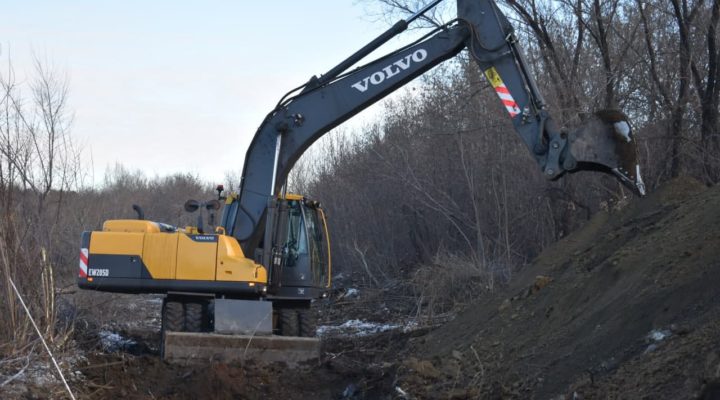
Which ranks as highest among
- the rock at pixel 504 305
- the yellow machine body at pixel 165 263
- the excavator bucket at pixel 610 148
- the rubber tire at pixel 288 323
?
the excavator bucket at pixel 610 148

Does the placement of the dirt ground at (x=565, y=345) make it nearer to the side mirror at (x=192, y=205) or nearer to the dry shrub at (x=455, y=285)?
the side mirror at (x=192, y=205)

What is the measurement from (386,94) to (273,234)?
2.61m

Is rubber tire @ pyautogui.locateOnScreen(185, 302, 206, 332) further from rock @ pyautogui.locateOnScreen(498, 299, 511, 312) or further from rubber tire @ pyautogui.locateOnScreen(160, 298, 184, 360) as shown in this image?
rock @ pyautogui.locateOnScreen(498, 299, 511, 312)

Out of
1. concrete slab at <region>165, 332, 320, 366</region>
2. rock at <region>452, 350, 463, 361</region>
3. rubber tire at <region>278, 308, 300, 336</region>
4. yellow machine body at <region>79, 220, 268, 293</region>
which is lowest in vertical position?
concrete slab at <region>165, 332, 320, 366</region>

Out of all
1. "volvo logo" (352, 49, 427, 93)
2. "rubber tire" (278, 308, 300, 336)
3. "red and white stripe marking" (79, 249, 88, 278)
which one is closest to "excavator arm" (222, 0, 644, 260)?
"volvo logo" (352, 49, 427, 93)

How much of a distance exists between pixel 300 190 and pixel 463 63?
64.2 ft

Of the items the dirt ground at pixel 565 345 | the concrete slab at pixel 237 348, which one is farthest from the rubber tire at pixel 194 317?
the dirt ground at pixel 565 345

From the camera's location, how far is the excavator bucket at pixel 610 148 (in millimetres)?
10773

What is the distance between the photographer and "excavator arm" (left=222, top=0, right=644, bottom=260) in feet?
37.7

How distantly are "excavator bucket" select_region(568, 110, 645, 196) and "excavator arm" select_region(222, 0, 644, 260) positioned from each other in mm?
24

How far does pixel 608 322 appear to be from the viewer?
8578 mm

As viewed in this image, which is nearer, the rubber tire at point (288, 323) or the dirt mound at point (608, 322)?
the dirt mound at point (608, 322)

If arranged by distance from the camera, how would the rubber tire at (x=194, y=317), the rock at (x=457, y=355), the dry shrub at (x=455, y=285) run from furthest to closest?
the dry shrub at (x=455, y=285) → the rubber tire at (x=194, y=317) → the rock at (x=457, y=355)

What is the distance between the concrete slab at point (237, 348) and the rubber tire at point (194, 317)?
535 millimetres
